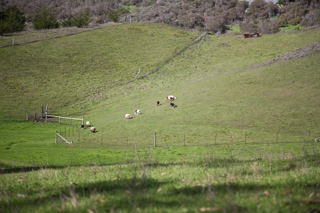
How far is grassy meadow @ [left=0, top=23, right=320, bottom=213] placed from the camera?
563 centimetres

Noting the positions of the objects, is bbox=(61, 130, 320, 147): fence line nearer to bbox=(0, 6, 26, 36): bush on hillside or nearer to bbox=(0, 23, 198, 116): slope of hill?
bbox=(0, 23, 198, 116): slope of hill

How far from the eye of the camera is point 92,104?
55.7 meters

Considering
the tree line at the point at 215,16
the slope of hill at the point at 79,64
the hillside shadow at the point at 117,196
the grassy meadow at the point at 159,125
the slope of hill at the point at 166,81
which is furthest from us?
the tree line at the point at 215,16

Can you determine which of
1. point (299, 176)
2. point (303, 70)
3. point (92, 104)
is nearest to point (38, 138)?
point (92, 104)

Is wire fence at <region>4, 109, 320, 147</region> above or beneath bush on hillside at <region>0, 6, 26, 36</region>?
beneath

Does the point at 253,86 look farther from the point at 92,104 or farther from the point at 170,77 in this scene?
the point at 92,104

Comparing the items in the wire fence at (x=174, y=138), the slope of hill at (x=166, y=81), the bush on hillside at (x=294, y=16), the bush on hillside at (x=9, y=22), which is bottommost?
the wire fence at (x=174, y=138)

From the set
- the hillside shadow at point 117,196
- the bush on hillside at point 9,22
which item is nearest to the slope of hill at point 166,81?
the bush on hillside at point 9,22

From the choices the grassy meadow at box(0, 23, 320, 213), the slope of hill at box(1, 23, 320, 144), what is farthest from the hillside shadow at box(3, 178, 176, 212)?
the slope of hill at box(1, 23, 320, 144)

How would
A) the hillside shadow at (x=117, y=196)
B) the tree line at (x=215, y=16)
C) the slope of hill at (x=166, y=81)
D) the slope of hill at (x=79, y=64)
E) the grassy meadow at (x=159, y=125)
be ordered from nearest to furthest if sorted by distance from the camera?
1. the hillside shadow at (x=117, y=196)
2. the grassy meadow at (x=159, y=125)
3. the slope of hill at (x=166, y=81)
4. the slope of hill at (x=79, y=64)
5. the tree line at (x=215, y=16)

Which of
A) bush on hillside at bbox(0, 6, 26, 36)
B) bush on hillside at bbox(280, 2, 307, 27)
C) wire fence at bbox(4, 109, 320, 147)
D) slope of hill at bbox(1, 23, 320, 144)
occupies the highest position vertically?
bush on hillside at bbox(280, 2, 307, 27)

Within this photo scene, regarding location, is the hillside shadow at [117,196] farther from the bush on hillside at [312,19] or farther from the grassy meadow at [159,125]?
the bush on hillside at [312,19]

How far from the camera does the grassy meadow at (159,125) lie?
563 centimetres

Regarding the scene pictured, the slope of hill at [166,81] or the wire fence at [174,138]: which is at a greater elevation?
the slope of hill at [166,81]
